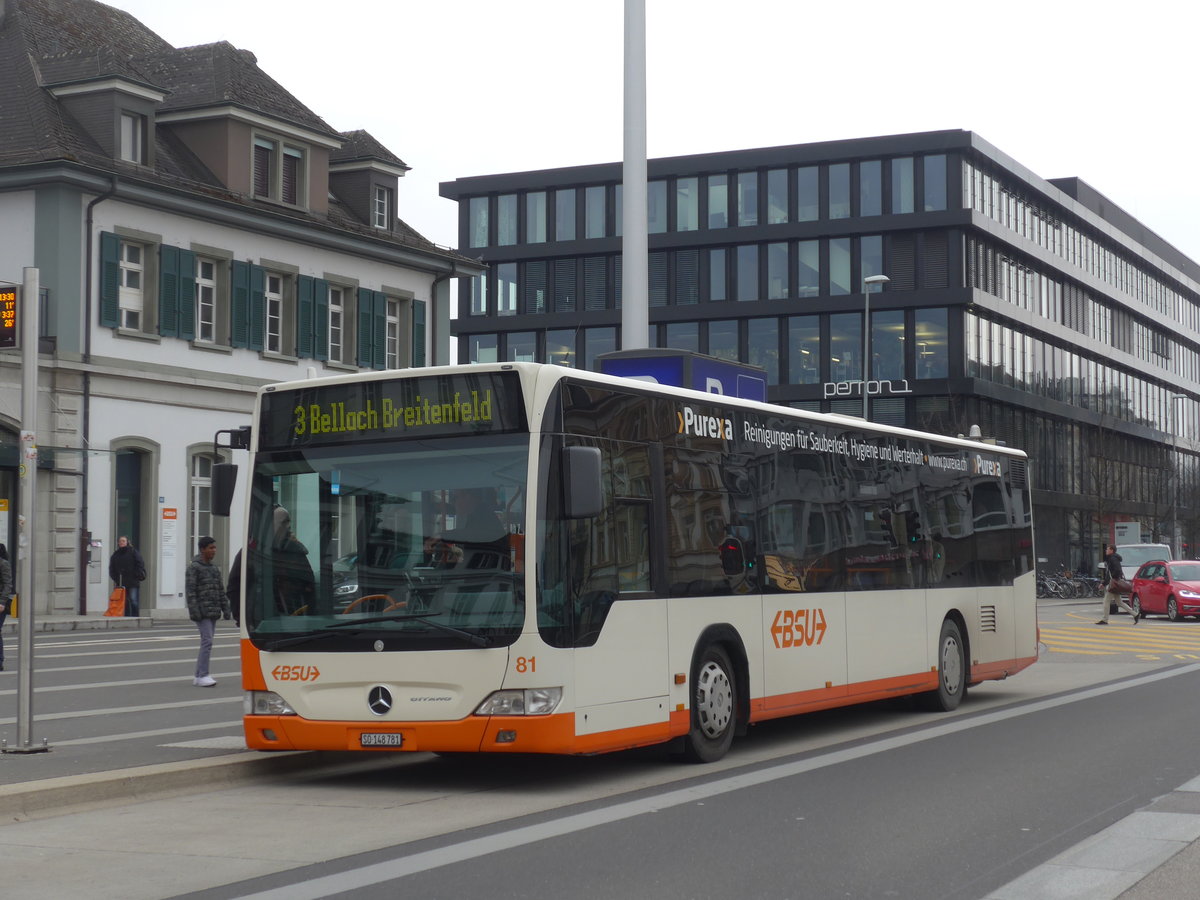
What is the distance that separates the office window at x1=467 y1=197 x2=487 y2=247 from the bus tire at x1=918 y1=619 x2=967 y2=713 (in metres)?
59.8

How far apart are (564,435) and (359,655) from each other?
1.85m

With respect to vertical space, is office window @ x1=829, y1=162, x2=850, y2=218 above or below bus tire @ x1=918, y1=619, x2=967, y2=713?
above

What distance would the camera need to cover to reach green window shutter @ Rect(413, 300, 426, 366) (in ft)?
147

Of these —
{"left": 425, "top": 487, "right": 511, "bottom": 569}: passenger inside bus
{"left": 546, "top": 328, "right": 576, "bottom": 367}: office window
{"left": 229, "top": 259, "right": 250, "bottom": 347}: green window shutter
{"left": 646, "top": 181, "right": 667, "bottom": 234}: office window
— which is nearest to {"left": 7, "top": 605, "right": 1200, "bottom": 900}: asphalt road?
{"left": 425, "top": 487, "right": 511, "bottom": 569}: passenger inside bus

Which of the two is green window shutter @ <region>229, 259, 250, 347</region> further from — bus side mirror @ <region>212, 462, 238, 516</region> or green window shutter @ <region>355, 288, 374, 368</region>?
bus side mirror @ <region>212, 462, 238, 516</region>

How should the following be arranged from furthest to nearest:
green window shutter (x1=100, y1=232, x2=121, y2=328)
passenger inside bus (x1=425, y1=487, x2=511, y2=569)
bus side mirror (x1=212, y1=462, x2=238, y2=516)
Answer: green window shutter (x1=100, y1=232, x2=121, y2=328), bus side mirror (x1=212, y1=462, x2=238, y2=516), passenger inside bus (x1=425, y1=487, x2=511, y2=569)

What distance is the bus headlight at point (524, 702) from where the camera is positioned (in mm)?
10195

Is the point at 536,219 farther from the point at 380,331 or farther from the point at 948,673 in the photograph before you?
the point at 948,673

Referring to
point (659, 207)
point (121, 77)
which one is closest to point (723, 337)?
point (659, 207)

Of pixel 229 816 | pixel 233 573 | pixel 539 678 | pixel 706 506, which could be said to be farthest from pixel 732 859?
pixel 233 573

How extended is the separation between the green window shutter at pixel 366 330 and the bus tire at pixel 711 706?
31.3 m

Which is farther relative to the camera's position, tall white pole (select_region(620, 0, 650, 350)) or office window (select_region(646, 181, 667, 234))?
office window (select_region(646, 181, 667, 234))

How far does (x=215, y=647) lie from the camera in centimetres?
2627

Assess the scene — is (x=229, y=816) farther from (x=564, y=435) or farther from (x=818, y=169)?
(x=818, y=169)
